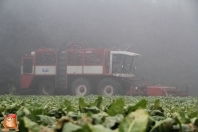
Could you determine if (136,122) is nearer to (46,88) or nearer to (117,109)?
(117,109)

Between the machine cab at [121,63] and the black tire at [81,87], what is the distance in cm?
98

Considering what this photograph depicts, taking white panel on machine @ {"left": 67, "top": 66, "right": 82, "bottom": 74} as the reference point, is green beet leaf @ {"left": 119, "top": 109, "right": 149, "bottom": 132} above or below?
above

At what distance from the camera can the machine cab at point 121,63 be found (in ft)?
40.8

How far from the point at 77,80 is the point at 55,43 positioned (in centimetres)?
739

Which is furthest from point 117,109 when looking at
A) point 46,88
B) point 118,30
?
point 118,30

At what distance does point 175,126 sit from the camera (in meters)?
0.76

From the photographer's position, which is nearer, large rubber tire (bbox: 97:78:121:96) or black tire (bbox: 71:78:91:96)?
large rubber tire (bbox: 97:78:121:96)

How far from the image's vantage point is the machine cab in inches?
489

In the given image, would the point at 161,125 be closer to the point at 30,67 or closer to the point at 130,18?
the point at 30,67

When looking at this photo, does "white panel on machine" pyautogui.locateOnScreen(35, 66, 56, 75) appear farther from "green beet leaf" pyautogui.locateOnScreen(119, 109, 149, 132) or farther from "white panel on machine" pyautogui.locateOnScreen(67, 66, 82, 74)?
"green beet leaf" pyautogui.locateOnScreen(119, 109, 149, 132)

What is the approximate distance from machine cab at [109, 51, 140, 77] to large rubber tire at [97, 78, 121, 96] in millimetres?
308

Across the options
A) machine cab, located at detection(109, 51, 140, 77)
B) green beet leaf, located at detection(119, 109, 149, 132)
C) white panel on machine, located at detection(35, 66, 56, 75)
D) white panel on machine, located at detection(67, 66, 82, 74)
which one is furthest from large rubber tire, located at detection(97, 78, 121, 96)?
green beet leaf, located at detection(119, 109, 149, 132)

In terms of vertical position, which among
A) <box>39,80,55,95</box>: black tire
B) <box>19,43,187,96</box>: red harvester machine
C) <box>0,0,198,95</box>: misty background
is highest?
<box>0,0,198,95</box>: misty background

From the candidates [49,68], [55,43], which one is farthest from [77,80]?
[55,43]
